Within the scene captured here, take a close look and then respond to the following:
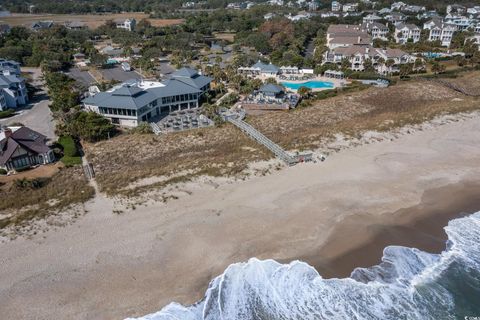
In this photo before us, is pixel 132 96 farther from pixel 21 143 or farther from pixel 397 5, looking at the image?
pixel 397 5

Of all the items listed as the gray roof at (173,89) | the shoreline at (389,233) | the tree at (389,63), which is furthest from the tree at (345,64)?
the shoreline at (389,233)

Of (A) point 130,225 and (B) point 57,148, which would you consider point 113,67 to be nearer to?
(B) point 57,148

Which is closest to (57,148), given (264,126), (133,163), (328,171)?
(133,163)

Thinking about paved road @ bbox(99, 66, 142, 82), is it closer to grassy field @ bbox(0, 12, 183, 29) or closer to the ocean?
the ocean

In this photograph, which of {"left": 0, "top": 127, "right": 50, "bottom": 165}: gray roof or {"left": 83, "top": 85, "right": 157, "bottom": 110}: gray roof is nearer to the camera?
{"left": 0, "top": 127, "right": 50, "bottom": 165}: gray roof

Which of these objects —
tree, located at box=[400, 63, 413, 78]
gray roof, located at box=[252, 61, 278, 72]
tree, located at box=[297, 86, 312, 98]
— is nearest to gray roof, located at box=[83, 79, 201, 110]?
tree, located at box=[297, 86, 312, 98]

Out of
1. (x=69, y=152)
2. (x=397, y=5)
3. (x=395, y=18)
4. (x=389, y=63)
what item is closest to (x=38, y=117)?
(x=69, y=152)

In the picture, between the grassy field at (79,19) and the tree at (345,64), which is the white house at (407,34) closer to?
the tree at (345,64)
